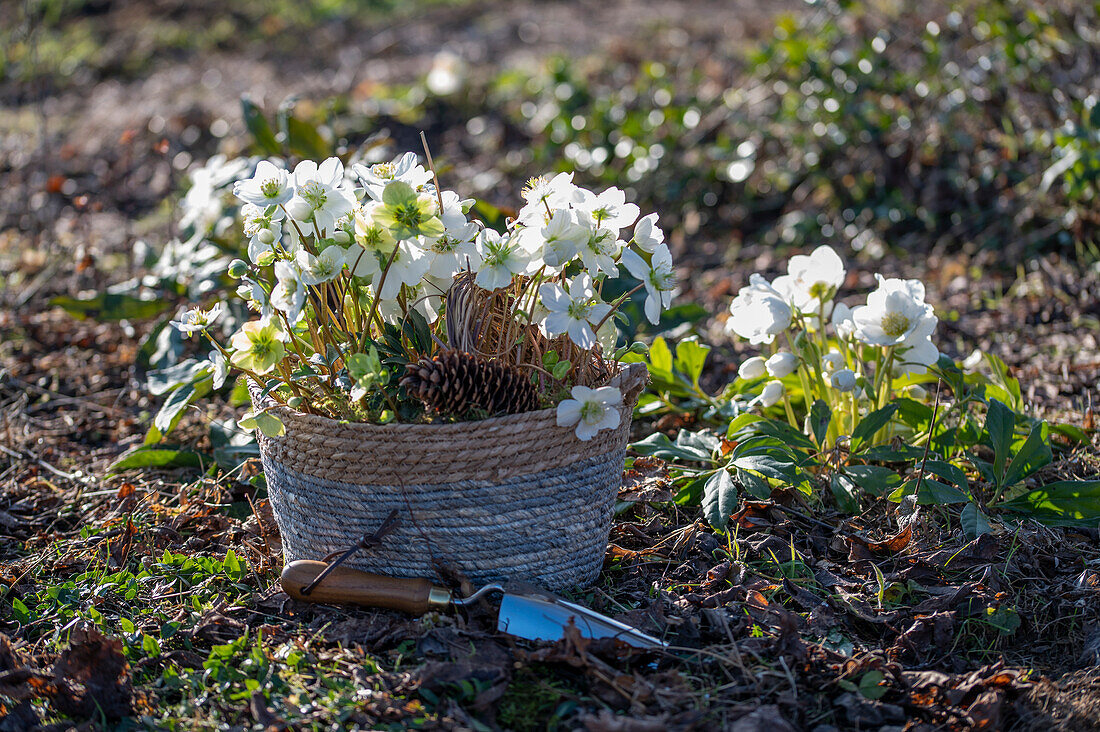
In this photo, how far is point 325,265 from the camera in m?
1.34

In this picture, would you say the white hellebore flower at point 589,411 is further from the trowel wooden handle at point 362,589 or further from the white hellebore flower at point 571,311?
the trowel wooden handle at point 362,589

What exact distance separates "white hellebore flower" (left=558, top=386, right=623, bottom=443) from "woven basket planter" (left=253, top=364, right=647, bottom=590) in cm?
3

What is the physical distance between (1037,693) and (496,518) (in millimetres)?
862

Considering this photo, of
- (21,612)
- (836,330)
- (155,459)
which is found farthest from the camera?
(155,459)

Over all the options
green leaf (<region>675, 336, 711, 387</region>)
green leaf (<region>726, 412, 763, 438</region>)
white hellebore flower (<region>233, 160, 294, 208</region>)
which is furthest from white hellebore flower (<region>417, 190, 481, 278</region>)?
green leaf (<region>675, 336, 711, 387</region>)

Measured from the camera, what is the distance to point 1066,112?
3.19 m

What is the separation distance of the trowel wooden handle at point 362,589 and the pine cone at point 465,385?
0.97 feet

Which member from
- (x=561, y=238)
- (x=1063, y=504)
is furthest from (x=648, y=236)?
(x=1063, y=504)

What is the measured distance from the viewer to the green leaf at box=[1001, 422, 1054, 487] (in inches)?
68.6

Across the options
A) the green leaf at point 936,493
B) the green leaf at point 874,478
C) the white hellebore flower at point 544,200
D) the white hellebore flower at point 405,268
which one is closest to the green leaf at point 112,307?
the white hellebore flower at point 405,268

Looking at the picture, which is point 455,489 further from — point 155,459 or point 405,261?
point 155,459

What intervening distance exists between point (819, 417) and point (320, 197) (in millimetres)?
1092

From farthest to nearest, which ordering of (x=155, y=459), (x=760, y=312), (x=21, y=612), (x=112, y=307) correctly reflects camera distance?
(x=112, y=307), (x=155, y=459), (x=760, y=312), (x=21, y=612)

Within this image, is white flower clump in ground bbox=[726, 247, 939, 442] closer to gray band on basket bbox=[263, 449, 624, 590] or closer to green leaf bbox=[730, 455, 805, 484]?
green leaf bbox=[730, 455, 805, 484]
